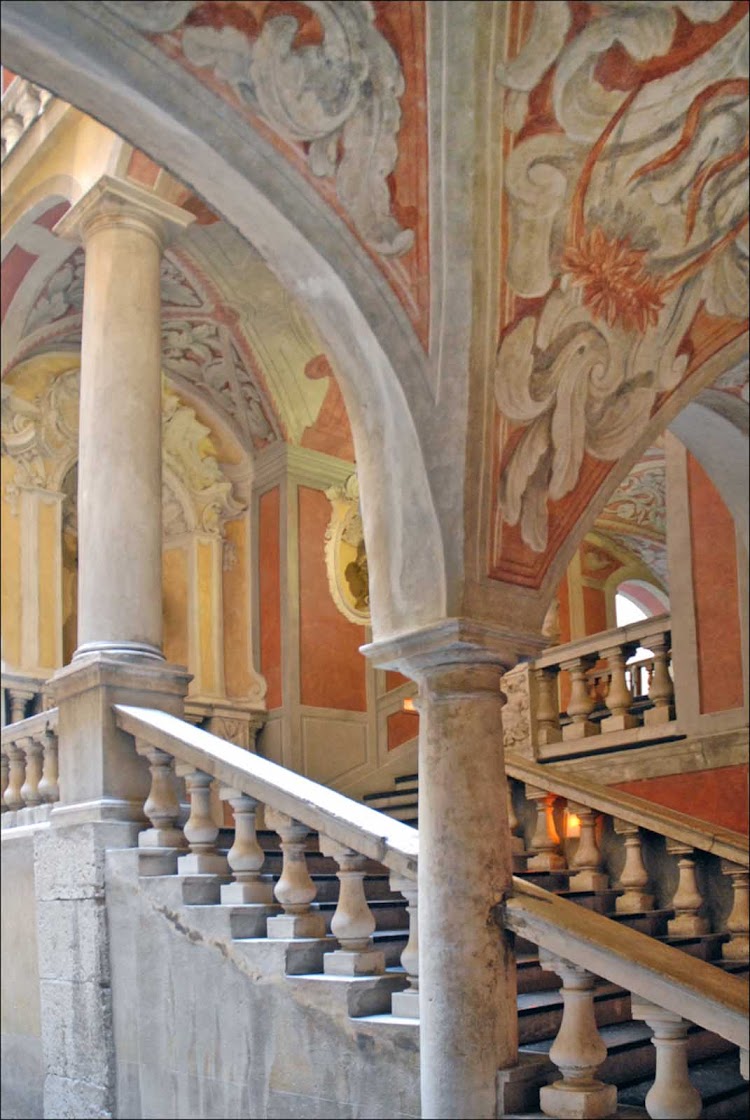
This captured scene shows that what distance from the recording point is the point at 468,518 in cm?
430

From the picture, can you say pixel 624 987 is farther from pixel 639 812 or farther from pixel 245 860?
pixel 639 812

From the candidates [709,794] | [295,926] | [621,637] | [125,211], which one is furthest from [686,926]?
[125,211]

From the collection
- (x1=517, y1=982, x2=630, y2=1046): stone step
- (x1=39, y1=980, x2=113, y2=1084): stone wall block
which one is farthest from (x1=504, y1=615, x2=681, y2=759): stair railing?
(x1=39, y1=980, x2=113, y2=1084): stone wall block

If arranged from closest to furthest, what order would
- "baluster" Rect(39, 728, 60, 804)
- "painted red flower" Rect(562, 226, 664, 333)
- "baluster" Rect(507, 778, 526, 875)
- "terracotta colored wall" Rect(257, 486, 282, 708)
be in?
"painted red flower" Rect(562, 226, 664, 333) → "baluster" Rect(39, 728, 60, 804) → "baluster" Rect(507, 778, 526, 875) → "terracotta colored wall" Rect(257, 486, 282, 708)

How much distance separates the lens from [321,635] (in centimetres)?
1068

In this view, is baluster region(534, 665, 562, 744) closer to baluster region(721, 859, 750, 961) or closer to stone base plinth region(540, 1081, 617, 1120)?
baluster region(721, 859, 750, 961)

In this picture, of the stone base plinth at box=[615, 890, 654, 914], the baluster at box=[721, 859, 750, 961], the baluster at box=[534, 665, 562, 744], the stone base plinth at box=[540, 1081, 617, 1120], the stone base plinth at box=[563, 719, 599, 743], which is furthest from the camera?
the baluster at box=[534, 665, 562, 744]

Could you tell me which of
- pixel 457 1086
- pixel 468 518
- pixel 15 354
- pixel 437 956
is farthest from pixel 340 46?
pixel 15 354

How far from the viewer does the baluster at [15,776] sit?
723cm

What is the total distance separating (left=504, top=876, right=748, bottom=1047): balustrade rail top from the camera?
3830 millimetres

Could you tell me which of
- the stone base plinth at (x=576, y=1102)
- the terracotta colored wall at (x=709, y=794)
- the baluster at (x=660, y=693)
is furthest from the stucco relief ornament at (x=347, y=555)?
the stone base plinth at (x=576, y=1102)

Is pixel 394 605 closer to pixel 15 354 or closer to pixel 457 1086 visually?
pixel 457 1086

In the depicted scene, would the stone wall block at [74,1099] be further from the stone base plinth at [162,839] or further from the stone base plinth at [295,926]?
the stone base plinth at [295,926]

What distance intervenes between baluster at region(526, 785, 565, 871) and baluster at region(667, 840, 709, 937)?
0.71 meters
